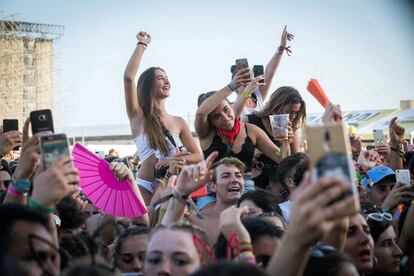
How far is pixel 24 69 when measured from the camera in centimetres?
6819

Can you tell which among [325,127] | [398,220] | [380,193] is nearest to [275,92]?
[380,193]

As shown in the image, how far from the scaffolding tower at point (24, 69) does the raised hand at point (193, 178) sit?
2449 inches

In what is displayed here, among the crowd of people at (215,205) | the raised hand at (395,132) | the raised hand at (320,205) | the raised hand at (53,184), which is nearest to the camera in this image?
the raised hand at (320,205)

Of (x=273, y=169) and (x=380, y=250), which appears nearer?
(x=380, y=250)

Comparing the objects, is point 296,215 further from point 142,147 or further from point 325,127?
point 142,147

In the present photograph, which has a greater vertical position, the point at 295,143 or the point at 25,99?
the point at 25,99

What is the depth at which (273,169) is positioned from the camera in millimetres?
5957

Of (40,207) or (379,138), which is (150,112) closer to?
(40,207)

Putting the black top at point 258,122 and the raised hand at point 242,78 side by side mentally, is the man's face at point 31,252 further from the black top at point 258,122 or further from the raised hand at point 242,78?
the black top at point 258,122

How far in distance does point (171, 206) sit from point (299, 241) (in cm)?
150

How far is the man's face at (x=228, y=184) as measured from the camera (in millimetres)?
4906

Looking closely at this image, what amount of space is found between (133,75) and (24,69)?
6594 cm

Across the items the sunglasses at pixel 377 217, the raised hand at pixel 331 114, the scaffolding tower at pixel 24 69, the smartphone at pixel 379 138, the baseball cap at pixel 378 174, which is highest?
the scaffolding tower at pixel 24 69

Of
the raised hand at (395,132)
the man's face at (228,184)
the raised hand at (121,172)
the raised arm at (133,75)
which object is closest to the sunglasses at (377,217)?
the man's face at (228,184)
